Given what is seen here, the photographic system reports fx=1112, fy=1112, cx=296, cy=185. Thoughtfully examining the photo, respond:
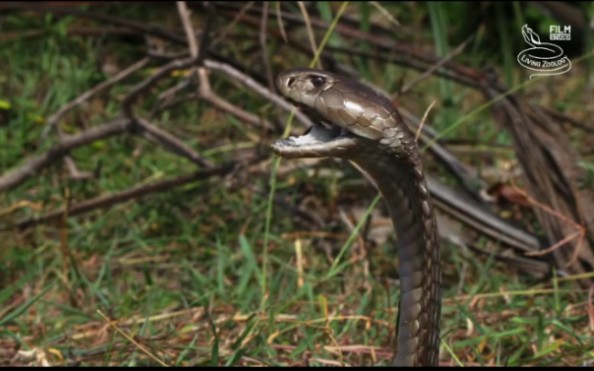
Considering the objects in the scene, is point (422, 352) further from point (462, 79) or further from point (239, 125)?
point (239, 125)

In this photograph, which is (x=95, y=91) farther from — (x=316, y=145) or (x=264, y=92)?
(x=316, y=145)

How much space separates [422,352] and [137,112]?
242 cm

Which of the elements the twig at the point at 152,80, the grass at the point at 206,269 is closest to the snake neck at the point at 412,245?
the grass at the point at 206,269

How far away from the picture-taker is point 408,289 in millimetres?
1627

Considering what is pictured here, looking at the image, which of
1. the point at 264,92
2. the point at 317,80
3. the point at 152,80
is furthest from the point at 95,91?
the point at 317,80

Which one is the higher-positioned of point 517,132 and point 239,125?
point 517,132

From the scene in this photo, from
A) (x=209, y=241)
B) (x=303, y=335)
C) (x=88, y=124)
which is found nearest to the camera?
(x=303, y=335)

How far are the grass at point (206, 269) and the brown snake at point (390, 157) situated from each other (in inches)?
18.6

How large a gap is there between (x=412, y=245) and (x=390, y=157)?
0.16m

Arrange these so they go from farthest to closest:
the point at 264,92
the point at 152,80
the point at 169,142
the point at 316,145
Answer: the point at 169,142
the point at 152,80
the point at 264,92
the point at 316,145

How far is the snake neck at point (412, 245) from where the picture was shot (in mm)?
1506

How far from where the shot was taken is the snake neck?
151 centimetres

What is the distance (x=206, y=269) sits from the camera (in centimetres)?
304

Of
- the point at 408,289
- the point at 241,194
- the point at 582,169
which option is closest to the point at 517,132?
the point at 582,169
